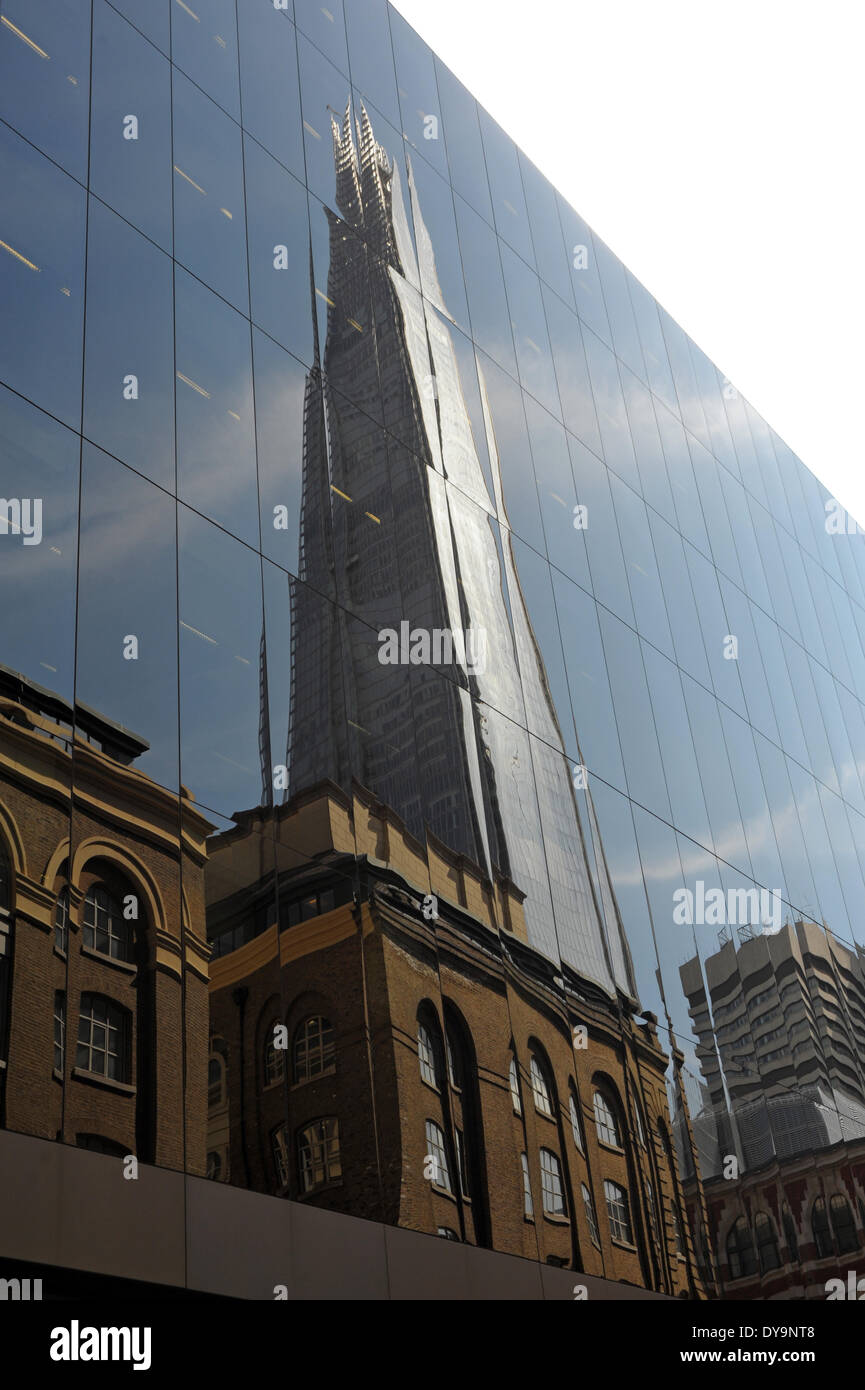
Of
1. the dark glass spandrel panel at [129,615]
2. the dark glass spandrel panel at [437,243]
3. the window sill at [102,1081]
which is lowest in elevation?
the window sill at [102,1081]

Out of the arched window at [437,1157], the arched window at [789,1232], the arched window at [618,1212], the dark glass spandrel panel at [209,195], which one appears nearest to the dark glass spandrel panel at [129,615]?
the dark glass spandrel panel at [209,195]

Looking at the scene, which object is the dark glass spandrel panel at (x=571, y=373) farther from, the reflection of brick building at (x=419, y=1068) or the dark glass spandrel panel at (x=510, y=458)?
the reflection of brick building at (x=419, y=1068)

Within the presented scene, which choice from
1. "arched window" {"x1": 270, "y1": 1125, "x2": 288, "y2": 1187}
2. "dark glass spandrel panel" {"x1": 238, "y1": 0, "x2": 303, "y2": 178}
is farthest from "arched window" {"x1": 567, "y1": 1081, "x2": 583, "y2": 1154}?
"dark glass spandrel panel" {"x1": 238, "y1": 0, "x2": 303, "y2": 178}

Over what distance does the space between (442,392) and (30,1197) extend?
15817 mm

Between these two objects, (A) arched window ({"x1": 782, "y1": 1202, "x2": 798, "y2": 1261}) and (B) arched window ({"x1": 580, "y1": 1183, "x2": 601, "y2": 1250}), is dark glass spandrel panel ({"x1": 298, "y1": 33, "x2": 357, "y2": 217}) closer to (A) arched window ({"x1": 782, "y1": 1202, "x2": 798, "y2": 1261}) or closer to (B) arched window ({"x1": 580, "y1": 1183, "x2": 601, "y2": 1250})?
(B) arched window ({"x1": 580, "y1": 1183, "x2": 601, "y2": 1250})

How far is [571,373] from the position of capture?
95.4ft

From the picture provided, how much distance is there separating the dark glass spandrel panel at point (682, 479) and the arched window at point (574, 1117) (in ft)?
55.4

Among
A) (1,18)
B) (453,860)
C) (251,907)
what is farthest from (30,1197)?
(1,18)

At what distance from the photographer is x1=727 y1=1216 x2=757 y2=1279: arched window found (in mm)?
22594

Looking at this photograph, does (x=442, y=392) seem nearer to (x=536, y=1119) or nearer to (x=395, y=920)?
(x=395, y=920)

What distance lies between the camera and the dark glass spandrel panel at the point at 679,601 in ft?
98.1

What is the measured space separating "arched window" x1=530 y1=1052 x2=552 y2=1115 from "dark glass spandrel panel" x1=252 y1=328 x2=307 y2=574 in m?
7.88

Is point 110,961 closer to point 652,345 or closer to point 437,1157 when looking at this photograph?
point 437,1157

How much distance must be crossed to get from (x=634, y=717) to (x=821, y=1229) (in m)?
10.4
